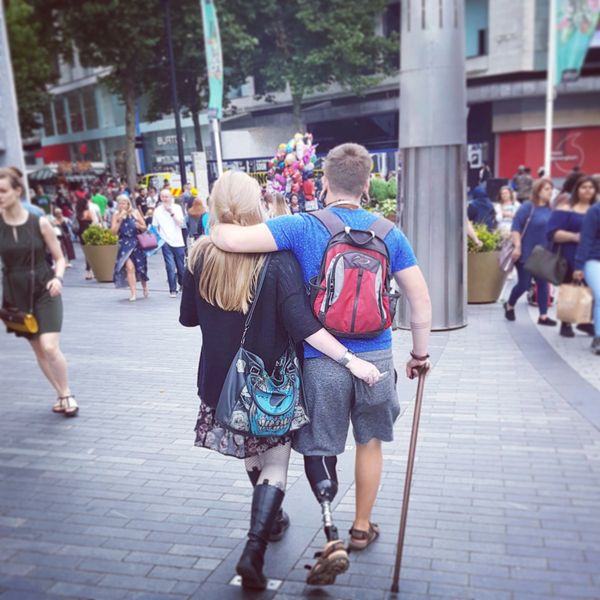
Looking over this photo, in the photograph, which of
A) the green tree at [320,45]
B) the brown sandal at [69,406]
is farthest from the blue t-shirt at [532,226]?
the green tree at [320,45]

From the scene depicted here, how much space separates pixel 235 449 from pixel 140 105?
1958 inches

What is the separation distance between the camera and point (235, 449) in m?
3.02

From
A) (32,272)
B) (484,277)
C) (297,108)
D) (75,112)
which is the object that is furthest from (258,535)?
(75,112)

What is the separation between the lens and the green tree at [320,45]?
28953 mm

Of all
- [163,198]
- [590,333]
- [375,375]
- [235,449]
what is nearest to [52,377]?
[235,449]

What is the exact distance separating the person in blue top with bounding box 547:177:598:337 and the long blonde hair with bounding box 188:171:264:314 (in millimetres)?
5095

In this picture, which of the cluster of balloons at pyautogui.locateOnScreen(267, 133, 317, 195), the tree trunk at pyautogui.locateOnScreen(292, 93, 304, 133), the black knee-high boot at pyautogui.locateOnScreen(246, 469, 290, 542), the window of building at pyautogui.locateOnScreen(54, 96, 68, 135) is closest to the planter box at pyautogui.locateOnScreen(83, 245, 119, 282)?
the cluster of balloons at pyautogui.locateOnScreen(267, 133, 317, 195)

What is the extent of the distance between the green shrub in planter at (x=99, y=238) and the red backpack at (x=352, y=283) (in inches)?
426

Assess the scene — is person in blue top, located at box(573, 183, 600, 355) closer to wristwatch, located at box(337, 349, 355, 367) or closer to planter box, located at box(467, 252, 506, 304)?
planter box, located at box(467, 252, 506, 304)

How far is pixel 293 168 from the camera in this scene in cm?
1301

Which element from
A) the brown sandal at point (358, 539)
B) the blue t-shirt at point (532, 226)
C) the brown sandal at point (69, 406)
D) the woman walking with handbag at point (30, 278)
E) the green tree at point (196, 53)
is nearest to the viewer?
the brown sandal at point (358, 539)

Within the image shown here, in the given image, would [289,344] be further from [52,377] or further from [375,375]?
[52,377]

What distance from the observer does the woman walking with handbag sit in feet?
16.5

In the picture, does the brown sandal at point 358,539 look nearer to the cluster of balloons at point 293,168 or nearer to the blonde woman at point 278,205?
the blonde woman at point 278,205
